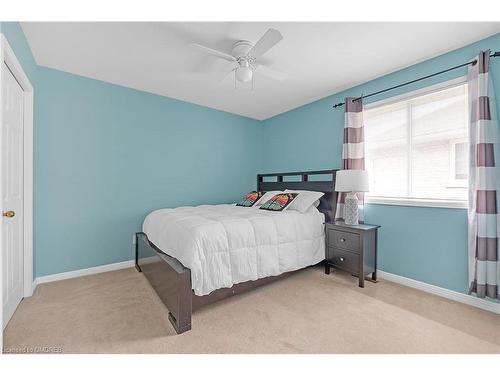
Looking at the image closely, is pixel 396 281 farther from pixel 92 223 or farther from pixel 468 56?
pixel 92 223

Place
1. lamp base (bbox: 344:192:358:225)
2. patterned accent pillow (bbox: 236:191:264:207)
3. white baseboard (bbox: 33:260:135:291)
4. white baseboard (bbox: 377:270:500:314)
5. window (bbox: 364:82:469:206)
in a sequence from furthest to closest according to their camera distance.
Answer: patterned accent pillow (bbox: 236:191:264:207) < lamp base (bbox: 344:192:358:225) < white baseboard (bbox: 33:260:135:291) < window (bbox: 364:82:469:206) < white baseboard (bbox: 377:270:500:314)

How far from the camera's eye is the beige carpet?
1596 mm

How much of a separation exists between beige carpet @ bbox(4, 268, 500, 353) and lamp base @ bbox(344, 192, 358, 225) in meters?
0.74

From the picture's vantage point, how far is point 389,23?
Answer: 6.34ft

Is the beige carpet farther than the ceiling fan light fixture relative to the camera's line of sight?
No

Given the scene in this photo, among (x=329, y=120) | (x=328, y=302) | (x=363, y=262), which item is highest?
(x=329, y=120)

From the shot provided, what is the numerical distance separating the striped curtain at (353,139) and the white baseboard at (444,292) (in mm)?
889

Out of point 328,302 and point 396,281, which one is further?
point 396,281

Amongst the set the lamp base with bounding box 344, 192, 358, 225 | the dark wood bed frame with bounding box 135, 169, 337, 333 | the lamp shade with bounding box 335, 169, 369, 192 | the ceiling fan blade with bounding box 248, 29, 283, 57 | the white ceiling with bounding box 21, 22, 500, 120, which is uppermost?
the white ceiling with bounding box 21, 22, 500, 120

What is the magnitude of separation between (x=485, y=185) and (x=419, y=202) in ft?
1.85

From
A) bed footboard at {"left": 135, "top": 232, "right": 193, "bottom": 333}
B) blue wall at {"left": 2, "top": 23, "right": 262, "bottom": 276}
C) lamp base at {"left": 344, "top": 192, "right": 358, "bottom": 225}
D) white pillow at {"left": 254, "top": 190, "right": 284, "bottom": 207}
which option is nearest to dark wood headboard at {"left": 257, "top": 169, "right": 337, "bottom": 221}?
lamp base at {"left": 344, "top": 192, "right": 358, "bottom": 225}

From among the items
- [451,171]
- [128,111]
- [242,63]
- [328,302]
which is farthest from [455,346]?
[128,111]

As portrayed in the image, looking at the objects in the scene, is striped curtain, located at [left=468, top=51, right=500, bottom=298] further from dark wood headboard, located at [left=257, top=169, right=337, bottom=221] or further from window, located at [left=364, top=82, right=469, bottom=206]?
dark wood headboard, located at [left=257, top=169, right=337, bottom=221]
